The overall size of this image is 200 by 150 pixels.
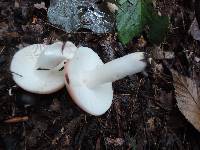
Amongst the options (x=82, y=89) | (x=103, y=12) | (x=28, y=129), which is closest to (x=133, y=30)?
(x=103, y=12)

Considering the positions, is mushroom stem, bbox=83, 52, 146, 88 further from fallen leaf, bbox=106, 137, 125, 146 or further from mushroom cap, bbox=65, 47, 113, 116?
fallen leaf, bbox=106, 137, 125, 146

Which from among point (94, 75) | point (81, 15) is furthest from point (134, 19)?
point (94, 75)

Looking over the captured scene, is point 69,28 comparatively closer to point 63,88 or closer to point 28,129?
point 63,88

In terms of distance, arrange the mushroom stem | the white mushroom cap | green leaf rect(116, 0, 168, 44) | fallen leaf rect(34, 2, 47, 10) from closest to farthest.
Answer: the mushroom stem, the white mushroom cap, green leaf rect(116, 0, 168, 44), fallen leaf rect(34, 2, 47, 10)

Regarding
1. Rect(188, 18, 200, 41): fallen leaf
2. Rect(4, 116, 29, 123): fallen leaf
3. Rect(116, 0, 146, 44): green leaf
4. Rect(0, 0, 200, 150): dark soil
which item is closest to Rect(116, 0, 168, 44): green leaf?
Rect(116, 0, 146, 44): green leaf

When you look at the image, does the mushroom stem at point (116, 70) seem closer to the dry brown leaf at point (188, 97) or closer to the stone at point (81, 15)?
the stone at point (81, 15)

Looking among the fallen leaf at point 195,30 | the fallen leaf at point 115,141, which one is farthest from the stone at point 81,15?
the fallen leaf at point 115,141
